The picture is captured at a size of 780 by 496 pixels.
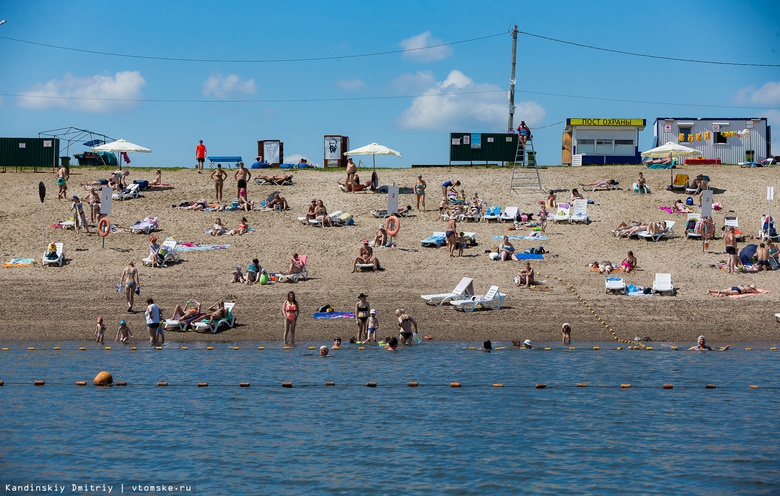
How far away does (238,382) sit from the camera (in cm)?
2084

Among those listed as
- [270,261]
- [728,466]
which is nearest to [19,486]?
[728,466]

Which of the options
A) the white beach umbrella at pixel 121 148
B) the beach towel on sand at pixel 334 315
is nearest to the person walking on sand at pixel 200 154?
the white beach umbrella at pixel 121 148

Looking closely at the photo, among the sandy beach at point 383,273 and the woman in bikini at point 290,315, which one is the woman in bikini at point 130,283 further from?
the woman in bikini at point 290,315

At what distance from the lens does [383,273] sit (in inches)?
1151

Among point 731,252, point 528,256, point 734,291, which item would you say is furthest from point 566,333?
point 731,252

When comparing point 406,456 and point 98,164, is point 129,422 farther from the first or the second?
point 98,164

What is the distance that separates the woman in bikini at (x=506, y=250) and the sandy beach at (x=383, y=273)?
42 centimetres

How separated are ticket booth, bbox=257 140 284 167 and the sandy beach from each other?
23.6 feet

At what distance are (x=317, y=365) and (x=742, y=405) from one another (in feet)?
29.4

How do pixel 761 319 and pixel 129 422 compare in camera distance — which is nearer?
pixel 129 422

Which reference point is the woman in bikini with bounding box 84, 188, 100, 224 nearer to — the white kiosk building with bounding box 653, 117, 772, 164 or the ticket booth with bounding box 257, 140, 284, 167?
the ticket booth with bounding box 257, 140, 284, 167

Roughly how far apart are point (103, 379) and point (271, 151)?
95.9 feet

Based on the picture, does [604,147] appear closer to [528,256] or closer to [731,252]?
[528,256]

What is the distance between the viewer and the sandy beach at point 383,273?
81.8 ft
